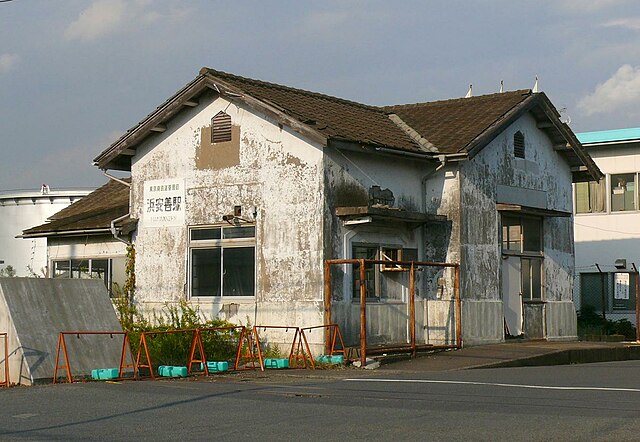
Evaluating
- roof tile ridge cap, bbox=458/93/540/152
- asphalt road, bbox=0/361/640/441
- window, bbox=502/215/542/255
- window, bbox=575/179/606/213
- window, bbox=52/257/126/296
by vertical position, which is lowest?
asphalt road, bbox=0/361/640/441

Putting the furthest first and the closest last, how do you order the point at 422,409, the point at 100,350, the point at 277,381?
the point at 100,350
the point at 277,381
the point at 422,409

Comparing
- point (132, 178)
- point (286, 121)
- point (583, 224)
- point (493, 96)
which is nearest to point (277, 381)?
point (286, 121)

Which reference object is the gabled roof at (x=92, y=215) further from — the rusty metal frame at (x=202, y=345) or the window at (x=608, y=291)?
the window at (x=608, y=291)

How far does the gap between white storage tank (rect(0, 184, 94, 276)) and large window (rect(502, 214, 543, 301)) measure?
2818cm

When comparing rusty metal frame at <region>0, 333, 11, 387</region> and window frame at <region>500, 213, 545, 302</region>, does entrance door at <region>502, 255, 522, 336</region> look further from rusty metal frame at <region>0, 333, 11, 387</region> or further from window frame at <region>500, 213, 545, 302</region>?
rusty metal frame at <region>0, 333, 11, 387</region>

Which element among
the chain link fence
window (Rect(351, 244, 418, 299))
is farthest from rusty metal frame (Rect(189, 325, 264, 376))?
the chain link fence

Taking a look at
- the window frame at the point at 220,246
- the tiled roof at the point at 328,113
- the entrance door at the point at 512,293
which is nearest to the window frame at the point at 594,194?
the entrance door at the point at 512,293

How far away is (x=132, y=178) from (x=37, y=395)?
10.7m

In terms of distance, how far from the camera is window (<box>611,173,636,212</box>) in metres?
35.7

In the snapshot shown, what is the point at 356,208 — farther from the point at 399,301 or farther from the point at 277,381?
the point at 277,381

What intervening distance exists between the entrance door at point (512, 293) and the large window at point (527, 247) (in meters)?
0.20

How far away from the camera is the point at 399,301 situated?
928 inches

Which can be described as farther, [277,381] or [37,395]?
[277,381]

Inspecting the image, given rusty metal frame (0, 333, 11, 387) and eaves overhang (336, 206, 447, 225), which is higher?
eaves overhang (336, 206, 447, 225)
